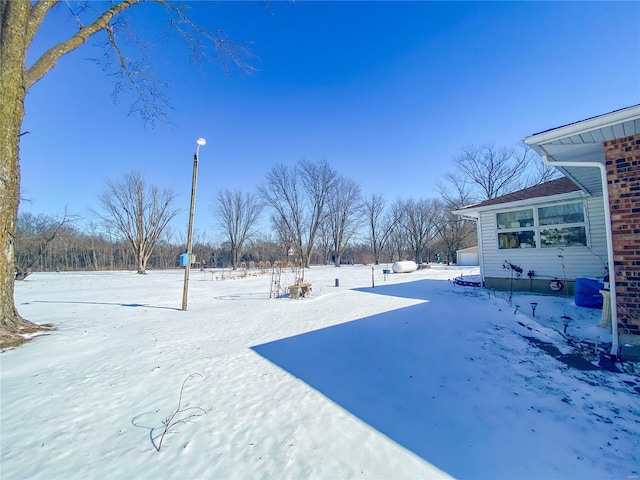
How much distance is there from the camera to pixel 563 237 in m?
8.38

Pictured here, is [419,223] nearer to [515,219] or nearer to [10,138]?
[515,219]

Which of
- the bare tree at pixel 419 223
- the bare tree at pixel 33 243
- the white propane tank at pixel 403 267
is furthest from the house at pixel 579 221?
the bare tree at pixel 419 223

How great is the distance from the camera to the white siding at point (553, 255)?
770 cm

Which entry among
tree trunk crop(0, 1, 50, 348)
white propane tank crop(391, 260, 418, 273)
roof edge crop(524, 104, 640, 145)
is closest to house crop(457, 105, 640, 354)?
roof edge crop(524, 104, 640, 145)

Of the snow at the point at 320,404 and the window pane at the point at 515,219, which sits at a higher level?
the window pane at the point at 515,219

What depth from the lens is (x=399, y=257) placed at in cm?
4681

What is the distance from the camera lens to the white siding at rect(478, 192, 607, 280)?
770cm

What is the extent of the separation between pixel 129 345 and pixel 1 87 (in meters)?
4.77

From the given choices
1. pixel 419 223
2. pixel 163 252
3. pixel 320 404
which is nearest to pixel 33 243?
pixel 163 252

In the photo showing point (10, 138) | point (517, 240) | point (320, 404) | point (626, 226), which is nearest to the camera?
point (320, 404)

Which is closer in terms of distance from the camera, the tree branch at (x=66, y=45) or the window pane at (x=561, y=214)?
the tree branch at (x=66, y=45)

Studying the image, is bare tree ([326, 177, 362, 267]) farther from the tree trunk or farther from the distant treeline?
the tree trunk

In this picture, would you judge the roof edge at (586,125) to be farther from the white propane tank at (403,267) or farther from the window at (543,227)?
the white propane tank at (403,267)

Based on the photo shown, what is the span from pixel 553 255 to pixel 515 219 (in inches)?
62.1
